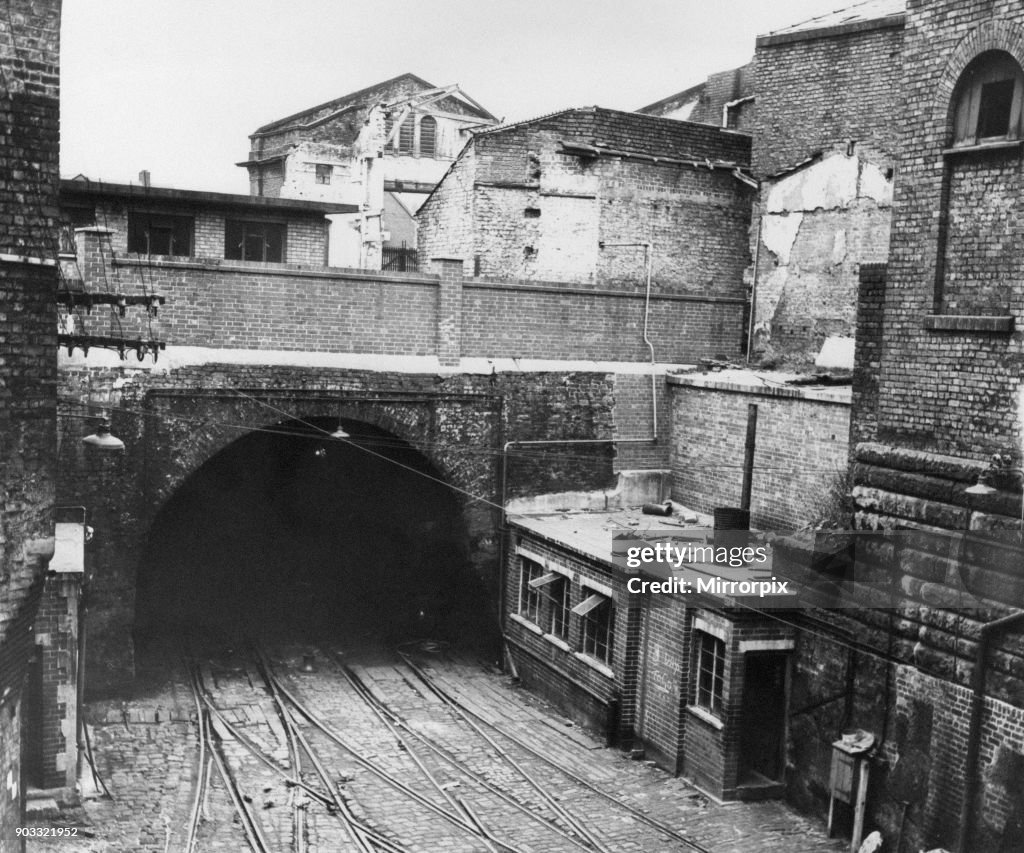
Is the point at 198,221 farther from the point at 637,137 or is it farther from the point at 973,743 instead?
the point at 973,743

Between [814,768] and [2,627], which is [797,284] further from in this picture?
[2,627]

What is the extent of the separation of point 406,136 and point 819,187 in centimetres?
1761

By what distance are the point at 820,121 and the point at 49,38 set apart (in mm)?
15121

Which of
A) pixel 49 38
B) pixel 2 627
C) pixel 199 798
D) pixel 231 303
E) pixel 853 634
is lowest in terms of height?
pixel 199 798

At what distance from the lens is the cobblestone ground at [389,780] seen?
12508 mm

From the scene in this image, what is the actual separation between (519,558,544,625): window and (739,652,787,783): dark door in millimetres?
4710

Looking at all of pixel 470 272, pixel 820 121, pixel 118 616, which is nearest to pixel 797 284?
pixel 820 121

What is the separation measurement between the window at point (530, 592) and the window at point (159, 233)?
9611mm

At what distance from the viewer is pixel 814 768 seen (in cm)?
1295

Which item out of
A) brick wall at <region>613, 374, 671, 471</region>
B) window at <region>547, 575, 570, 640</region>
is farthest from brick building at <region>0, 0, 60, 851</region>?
brick wall at <region>613, 374, 671, 471</region>

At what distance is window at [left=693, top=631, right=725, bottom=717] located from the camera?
13672 millimetres

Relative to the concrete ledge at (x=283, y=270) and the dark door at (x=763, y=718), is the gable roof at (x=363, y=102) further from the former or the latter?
the dark door at (x=763, y=718)

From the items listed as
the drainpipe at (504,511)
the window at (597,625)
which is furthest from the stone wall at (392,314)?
the window at (597,625)

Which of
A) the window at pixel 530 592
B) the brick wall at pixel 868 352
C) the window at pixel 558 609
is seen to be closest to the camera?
the brick wall at pixel 868 352
